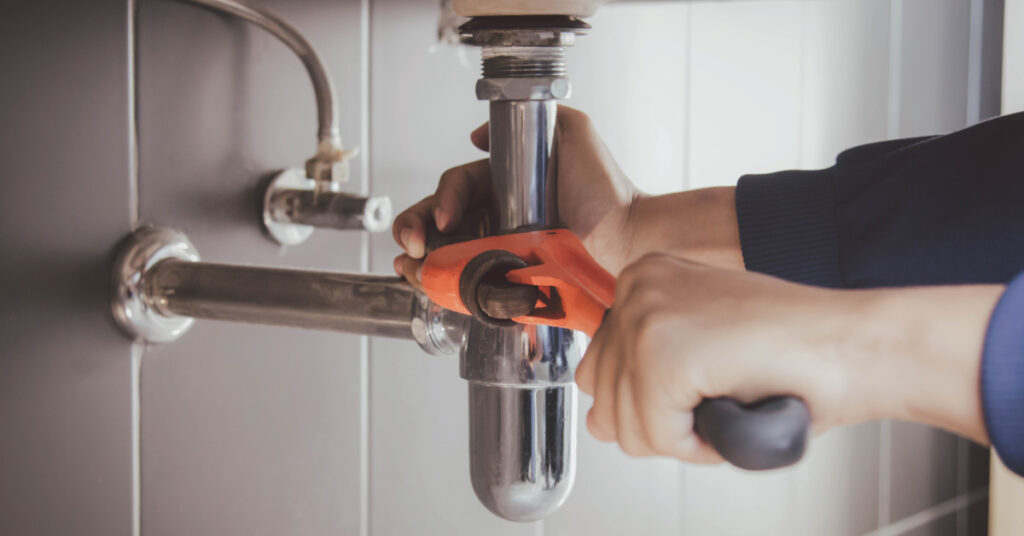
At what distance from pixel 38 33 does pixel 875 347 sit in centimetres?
45

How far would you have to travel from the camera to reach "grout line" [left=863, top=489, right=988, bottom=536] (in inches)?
51.5

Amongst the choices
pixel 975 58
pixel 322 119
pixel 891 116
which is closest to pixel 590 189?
pixel 322 119

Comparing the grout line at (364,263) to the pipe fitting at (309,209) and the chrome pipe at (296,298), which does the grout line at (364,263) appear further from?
the chrome pipe at (296,298)

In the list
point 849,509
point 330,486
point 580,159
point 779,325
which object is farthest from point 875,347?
point 849,509

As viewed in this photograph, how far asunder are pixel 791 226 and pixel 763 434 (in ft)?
1.12

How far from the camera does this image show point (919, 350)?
0.92 feet

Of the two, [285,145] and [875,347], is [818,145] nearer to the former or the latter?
[285,145]

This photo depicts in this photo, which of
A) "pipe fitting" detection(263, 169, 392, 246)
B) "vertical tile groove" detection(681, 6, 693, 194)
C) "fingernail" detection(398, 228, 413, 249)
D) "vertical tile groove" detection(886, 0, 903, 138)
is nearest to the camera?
"fingernail" detection(398, 228, 413, 249)

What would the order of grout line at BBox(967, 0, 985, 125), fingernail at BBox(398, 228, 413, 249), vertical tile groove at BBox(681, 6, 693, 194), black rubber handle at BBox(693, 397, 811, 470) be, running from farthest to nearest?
grout line at BBox(967, 0, 985, 125) < vertical tile groove at BBox(681, 6, 693, 194) < fingernail at BBox(398, 228, 413, 249) < black rubber handle at BBox(693, 397, 811, 470)

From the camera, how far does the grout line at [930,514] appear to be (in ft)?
4.29

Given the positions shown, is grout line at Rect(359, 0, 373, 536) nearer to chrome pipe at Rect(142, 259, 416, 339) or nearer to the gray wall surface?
the gray wall surface

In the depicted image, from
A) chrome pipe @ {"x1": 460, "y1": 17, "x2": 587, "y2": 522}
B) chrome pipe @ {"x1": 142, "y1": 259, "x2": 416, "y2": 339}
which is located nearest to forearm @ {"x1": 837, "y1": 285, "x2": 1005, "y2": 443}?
chrome pipe @ {"x1": 460, "y1": 17, "x2": 587, "y2": 522}

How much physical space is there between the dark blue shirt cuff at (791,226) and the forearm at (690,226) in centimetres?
4

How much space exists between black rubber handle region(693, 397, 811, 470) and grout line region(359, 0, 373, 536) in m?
0.48
